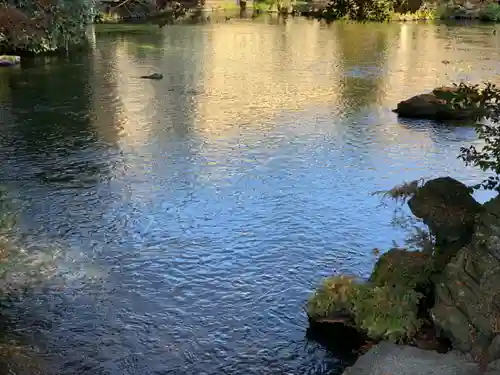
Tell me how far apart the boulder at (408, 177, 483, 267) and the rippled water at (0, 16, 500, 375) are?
2.47m

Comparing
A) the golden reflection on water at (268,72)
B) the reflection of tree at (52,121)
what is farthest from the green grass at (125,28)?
the reflection of tree at (52,121)

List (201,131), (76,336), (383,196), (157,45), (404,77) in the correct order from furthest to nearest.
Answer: (157,45) < (404,77) < (201,131) < (383,196) < (76,336)

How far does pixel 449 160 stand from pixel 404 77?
48.8 feet

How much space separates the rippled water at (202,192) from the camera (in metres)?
10.5

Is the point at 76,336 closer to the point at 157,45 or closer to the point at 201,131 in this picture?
the point at 201,131

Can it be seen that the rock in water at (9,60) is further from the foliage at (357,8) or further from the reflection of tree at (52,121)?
the foliage at (357,8)

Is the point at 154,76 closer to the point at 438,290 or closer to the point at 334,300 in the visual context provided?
the point at 334,300

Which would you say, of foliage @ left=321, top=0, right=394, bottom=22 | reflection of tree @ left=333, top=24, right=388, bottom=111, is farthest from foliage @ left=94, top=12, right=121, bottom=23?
foliage @ left=321, top=0, right=394, bottom=22

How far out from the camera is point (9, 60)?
36312mm

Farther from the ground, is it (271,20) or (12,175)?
(271,20)

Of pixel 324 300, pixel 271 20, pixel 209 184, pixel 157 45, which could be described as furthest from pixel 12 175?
pixel 271 20

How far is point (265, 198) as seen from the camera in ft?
55.1

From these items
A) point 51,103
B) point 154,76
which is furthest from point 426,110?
point 51,103

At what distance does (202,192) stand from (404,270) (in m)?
7.63
